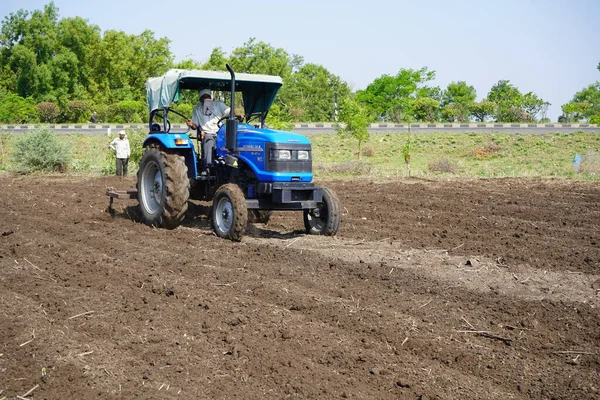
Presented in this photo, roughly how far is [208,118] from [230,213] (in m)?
1.66

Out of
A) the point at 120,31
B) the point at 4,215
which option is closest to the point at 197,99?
the point at 4,215

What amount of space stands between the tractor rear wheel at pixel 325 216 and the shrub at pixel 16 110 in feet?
121

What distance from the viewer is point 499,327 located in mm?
5543

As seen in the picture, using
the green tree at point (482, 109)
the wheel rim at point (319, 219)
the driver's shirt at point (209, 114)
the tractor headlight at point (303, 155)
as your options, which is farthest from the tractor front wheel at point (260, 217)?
the green tree at point (482, 109)

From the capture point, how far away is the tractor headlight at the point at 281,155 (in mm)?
8859

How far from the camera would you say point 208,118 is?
977cm

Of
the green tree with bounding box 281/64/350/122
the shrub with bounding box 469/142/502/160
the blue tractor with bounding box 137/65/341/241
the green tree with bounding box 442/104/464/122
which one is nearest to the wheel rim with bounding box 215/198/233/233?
the blue tractor with bounding box 137/65/341/241

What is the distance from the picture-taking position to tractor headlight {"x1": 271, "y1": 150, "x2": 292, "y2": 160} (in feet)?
29.1

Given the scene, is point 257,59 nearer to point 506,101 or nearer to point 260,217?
point 506,101

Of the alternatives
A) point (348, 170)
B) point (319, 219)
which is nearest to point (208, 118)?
point (319, 219)

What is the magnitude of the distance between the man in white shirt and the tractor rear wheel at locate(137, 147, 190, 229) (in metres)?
7.44

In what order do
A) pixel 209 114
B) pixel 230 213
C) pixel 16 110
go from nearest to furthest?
pixel 230 213, pixel 209 114, pixel 16 110

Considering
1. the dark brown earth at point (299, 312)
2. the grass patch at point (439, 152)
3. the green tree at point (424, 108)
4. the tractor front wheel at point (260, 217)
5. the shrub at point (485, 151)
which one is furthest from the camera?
the green tree at point (424, 108)

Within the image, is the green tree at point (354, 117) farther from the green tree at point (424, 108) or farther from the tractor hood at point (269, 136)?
the green tree at point (424, 108)
